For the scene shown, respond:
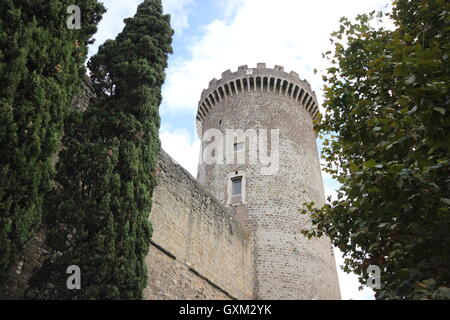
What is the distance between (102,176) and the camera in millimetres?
6559

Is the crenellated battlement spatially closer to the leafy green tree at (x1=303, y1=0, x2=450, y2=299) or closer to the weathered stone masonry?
the weathered stone masonry

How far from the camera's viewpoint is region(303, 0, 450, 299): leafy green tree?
362 cm

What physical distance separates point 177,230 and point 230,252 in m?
3.21

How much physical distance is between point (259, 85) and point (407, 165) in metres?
15.8

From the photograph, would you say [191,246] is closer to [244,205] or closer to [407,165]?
[244,205]

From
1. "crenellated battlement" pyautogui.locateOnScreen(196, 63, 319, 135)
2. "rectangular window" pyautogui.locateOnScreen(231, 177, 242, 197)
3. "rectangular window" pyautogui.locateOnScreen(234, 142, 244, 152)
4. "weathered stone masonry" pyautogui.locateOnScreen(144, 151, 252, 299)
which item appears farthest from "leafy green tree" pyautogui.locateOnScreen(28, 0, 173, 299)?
"crenellated battlement" pyautogui.locateOnScreen(196, 63, 319, 135)

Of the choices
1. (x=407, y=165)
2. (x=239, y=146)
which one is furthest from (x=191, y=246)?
(x=407, y=165)

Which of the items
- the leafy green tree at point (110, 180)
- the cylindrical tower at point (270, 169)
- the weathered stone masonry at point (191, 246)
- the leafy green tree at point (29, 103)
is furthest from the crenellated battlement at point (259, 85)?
the leafy green tree at point (29, 103)

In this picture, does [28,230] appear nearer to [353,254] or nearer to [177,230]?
[353,254]

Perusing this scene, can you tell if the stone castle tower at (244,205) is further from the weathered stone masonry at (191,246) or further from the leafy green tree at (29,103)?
the leafy green tree at (29,103)

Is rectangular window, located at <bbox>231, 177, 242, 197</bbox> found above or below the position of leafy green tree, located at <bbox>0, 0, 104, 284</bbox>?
above

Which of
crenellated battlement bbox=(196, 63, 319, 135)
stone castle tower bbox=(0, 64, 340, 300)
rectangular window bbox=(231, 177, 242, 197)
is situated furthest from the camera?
crenellated battlement bbox=(196, 63, 319, 135)

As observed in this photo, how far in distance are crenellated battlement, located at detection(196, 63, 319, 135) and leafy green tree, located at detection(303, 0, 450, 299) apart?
1314 cm
